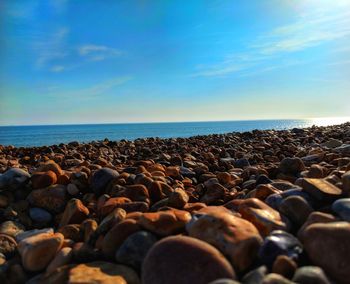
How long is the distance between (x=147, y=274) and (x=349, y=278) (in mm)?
1140

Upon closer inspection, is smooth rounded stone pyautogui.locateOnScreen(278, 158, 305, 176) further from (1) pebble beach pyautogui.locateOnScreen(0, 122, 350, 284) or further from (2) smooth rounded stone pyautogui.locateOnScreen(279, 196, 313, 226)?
(2) smooth rounded stone pyautogui.locateOnScreen(279, 196, 313, 226)

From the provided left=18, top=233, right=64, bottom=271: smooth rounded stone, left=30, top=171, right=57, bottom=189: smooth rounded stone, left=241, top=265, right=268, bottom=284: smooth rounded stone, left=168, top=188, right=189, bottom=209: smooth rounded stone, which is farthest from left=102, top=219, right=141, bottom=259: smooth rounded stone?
left=30, top=171, right=57, bottom=189: smooth rounded stone

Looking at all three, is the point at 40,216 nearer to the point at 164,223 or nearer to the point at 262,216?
the point at 164,223

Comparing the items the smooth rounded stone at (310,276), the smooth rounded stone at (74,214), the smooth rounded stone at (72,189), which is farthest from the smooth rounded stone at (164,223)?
the smooth rounded stone at (72,189)

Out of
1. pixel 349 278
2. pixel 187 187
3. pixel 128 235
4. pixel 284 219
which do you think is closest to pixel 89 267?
pixel 128 235

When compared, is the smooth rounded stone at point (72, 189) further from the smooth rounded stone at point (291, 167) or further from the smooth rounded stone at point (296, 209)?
the smooth rounded stone at point (291, 167)

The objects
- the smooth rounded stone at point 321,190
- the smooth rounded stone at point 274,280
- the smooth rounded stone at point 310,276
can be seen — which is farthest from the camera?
the smooth rounded stone at point 321,190

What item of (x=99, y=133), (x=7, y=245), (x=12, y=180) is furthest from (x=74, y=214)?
(x=99, y=133)

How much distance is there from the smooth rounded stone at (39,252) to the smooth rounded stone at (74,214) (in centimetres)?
75

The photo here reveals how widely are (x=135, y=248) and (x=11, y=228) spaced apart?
1.78m

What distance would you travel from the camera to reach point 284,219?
2.68 meters

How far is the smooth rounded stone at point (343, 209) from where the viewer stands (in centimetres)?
252

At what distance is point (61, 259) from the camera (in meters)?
2.68

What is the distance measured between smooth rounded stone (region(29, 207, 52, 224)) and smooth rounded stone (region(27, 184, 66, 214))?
3.6 inches
